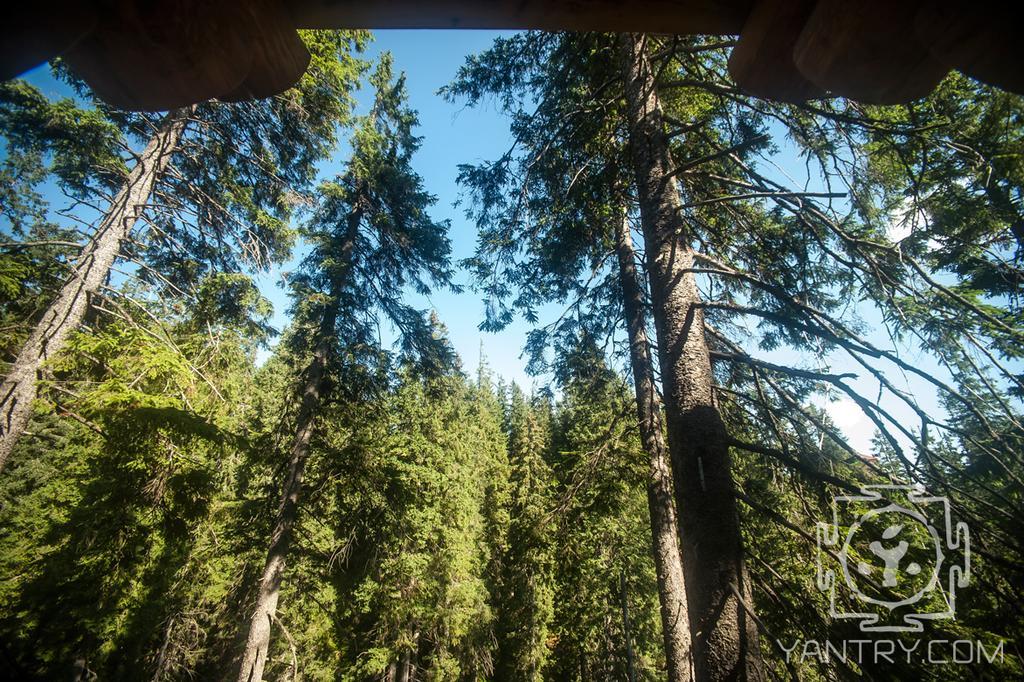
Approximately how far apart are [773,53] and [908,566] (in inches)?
139

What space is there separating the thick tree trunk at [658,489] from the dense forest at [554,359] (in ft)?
0.16

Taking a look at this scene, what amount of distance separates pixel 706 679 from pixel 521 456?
66.9 feet

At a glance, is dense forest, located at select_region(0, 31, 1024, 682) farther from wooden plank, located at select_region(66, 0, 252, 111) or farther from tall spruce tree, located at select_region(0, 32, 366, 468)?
wooden plank, located at select_region(66, 0, 252, 111)

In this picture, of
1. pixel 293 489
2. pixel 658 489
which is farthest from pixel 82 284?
pixel 658 489

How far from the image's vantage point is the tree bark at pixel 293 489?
7.02 meters

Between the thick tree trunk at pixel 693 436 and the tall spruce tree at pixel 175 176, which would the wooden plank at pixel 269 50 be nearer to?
the thick tree trunk at pixel 693 436

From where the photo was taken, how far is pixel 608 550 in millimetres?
9633

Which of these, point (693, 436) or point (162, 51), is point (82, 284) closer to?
point (162, 51)

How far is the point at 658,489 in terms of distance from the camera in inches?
226

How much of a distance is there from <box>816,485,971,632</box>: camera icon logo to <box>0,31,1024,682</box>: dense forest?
5 centimetres

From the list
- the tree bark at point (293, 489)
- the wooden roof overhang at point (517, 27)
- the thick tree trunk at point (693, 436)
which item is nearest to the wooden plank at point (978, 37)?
the wooden roof overhang at point (517, 27)

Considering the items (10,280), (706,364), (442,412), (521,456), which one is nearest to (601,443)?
(706,364)

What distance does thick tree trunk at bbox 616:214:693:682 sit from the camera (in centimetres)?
503

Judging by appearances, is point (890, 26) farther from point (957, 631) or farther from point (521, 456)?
point (521, 456)
